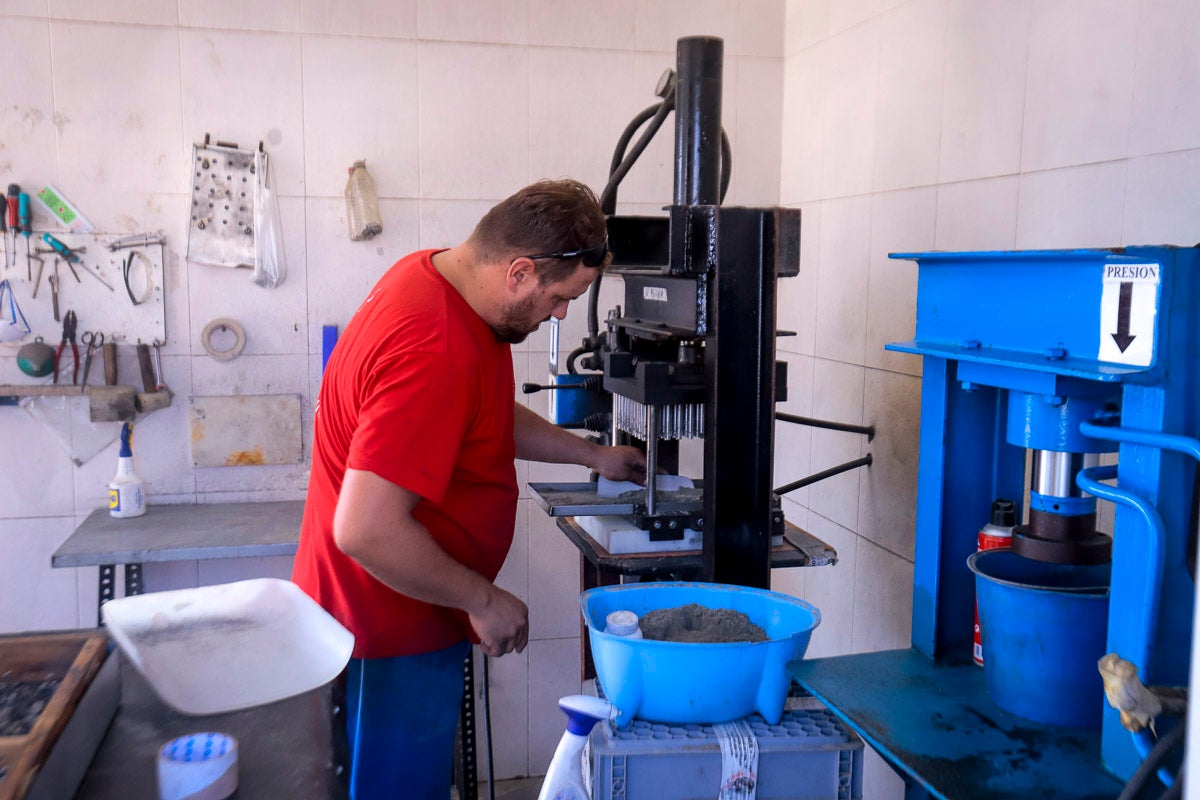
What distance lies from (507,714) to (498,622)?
1750mm

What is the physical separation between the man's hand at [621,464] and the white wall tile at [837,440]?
0.74 meters

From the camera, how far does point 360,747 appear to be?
1978 millimetres

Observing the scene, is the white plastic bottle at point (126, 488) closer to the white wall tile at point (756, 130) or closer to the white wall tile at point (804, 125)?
the white wall tile at point (756, 130)

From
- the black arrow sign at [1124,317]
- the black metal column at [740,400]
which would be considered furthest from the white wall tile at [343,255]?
the black arrow sign at [1124,317]

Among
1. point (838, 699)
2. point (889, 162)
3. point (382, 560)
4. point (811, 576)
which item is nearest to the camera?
point (838, 699)

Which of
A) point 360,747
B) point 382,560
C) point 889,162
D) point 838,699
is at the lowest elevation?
point 360,747

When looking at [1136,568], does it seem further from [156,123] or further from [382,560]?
[156,123]

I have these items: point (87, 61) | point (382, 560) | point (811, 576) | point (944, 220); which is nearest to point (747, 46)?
point (944, 220)

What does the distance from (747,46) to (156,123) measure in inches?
72.7

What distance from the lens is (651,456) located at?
2.00 m

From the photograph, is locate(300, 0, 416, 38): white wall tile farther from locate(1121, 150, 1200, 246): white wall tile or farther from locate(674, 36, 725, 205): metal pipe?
locate(1121, 150, 1200, 246): white wall tile

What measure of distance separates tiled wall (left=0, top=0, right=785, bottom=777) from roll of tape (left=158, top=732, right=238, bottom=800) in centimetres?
199

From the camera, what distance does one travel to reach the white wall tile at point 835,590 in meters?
2.75

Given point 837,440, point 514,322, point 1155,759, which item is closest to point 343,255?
point 514,322
